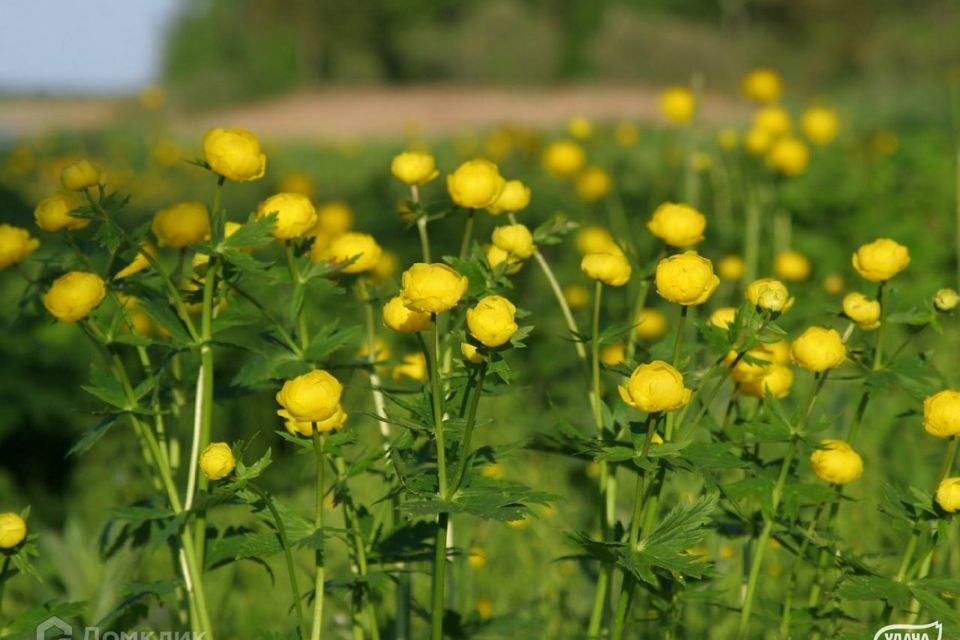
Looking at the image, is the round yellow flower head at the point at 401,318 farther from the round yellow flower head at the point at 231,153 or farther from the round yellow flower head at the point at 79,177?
the round yellow flower head at the point at 79,177

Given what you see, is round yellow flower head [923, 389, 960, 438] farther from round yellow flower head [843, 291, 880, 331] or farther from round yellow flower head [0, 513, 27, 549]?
round yellow flower head [0, 513, 27, 549]

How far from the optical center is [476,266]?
1.07 meters

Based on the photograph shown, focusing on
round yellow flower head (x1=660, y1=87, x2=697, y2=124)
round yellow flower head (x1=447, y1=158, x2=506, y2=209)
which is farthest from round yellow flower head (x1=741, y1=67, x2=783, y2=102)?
round yellow flower head (x1=447, y1=158, x2=506, y2=209)

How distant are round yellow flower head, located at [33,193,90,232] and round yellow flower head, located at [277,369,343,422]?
377 mm

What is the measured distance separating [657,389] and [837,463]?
31cm

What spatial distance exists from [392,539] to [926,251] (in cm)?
276

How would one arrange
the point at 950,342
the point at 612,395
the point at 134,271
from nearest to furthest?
the point at 134,271, the point at 612,395, the point at 950,342

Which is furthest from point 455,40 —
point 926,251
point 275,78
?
point 926,251

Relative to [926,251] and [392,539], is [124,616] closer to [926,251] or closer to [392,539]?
[392,539]

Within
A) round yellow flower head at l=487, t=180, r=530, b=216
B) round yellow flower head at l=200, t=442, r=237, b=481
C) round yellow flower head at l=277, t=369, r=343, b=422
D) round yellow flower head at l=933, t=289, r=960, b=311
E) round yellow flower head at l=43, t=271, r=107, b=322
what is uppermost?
round yellow flower head at l=487, t=180, r=530, b=216

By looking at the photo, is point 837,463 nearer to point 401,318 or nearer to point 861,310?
point 861,310

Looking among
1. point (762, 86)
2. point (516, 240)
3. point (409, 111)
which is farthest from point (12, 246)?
point (409, 111)

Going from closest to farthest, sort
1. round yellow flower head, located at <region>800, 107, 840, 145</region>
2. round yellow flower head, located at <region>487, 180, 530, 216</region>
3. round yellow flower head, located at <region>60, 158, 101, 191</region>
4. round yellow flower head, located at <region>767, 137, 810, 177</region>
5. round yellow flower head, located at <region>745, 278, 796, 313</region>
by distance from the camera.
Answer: round yellow flower head, located at <region>745, 278, 796, 313</region>, round yellow flower head, located at <region>60, 158, 101, 191</region>, round yellow flower head, located at <region>487, 180, 530, 216</region>, round yellow flower head, located at <region>767, 137, 810, 177</region>, round yellow flower head, located at <region>800, 107, 840, 145</region>

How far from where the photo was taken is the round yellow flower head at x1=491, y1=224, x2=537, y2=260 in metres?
1.13
